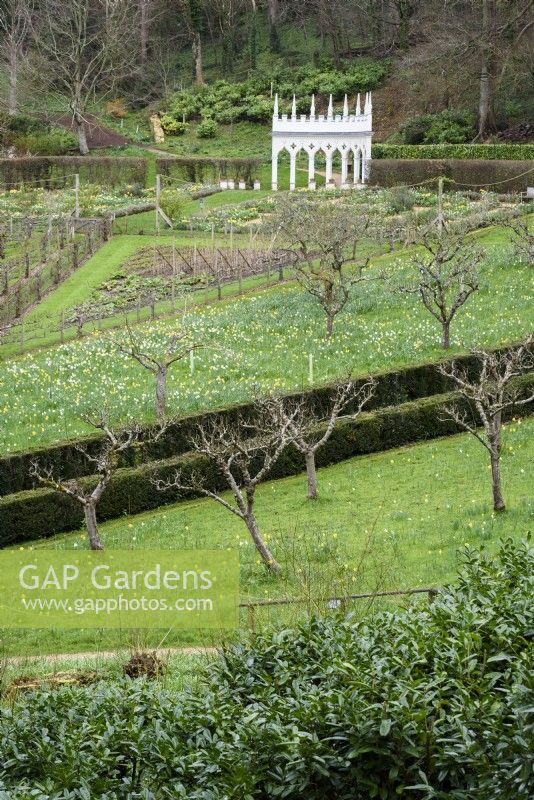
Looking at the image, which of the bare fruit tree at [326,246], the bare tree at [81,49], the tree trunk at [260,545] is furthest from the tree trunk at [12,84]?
the tree trunk at [260,545]

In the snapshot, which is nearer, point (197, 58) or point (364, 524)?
point (364, 524)

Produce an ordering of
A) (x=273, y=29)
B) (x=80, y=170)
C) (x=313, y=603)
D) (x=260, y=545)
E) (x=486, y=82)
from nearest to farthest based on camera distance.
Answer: (x=313, y=603), (x=260, y=545), (x=486, y=82), (x=80, y=170), (x=273, y=29)

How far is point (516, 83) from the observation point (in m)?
71.1

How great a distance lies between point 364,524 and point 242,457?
2438mm

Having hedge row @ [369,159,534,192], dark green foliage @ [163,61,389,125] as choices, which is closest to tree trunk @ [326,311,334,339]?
hedge row @ [369,159,534,192]

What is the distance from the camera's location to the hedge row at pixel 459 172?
60750 mm

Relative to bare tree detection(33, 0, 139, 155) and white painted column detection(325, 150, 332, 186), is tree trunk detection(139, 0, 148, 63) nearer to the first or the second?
bare tree detection(33, 0, 139, 155)

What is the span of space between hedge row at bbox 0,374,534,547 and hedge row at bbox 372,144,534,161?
3377 centimetres

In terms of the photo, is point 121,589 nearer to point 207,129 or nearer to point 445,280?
point 445,280

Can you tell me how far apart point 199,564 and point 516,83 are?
53944 millimetres

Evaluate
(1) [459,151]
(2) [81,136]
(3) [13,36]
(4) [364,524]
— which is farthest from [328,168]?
(4) [364,524]


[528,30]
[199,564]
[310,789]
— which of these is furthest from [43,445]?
[528,30]

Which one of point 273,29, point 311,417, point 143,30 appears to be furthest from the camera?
point 273,29

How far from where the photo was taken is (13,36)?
8319cm
